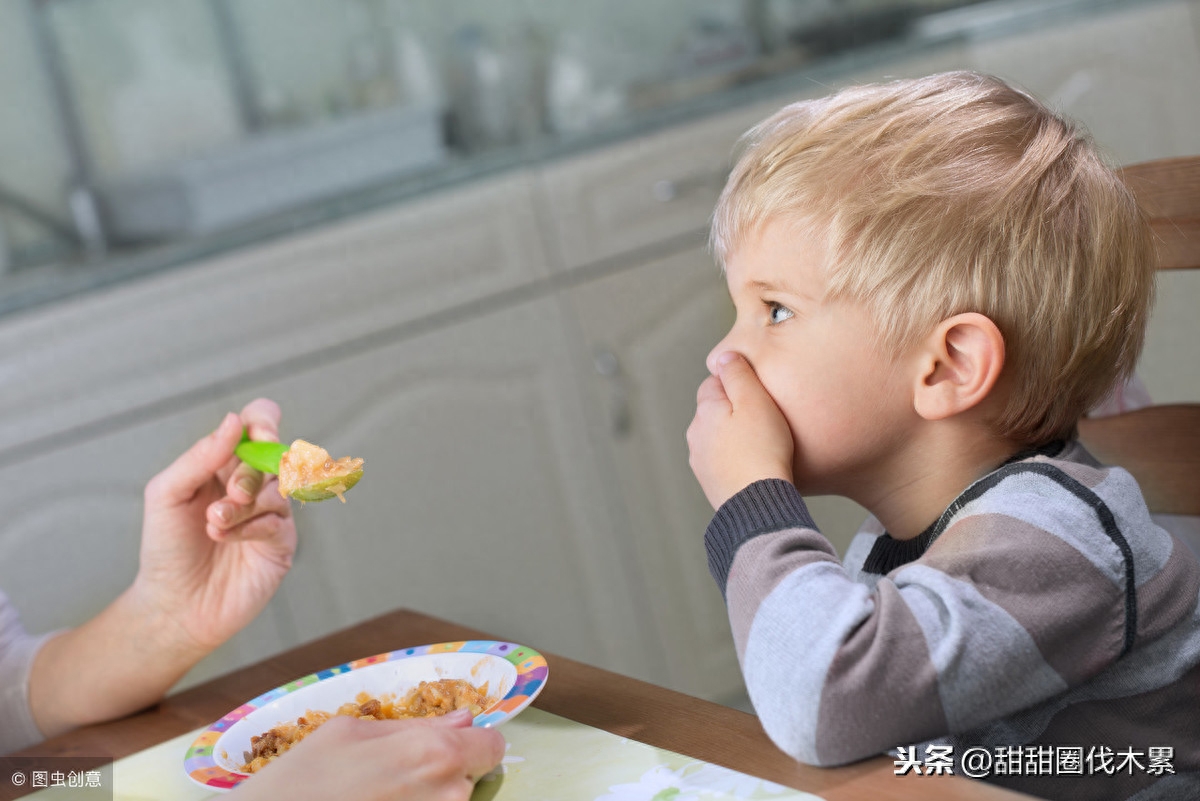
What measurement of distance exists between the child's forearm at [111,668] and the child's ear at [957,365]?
57cm

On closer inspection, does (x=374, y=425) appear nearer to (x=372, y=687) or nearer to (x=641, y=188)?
(x=641, y=188)

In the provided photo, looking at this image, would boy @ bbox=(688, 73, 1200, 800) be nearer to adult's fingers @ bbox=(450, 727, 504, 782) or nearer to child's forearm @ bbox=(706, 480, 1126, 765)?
child's forearm @ bbox=(706, 480, 1126, 765)

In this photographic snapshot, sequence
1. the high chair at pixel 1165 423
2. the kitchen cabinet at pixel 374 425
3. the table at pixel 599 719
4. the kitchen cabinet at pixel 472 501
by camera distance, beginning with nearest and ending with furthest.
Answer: the table at pixel 599 719 → the high chair at pixel 1165 423 → the kitchen cabinet at pixel 374 425 → the kitchen cabinet at pixel 472 501

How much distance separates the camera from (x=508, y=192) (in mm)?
2045

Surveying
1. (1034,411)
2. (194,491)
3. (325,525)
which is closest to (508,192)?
(325,525)

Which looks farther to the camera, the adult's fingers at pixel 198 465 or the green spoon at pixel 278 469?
the adult's fingers at pixel 198 465

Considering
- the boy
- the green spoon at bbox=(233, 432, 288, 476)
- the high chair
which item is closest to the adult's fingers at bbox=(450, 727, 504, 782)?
the boy

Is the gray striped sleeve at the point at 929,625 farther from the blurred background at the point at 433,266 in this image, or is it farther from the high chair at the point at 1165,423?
the blurred background at the point at 433,266

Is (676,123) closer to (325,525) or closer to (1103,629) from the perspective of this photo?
(325,525)

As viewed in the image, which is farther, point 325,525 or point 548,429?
point 548,429

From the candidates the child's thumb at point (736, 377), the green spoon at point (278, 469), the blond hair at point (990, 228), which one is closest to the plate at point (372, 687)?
the green spoon at point (278, 469)

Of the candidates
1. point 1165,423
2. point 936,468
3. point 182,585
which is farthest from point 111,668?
point 1165,423

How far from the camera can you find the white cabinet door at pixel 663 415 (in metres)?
2.13

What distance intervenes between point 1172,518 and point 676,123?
51.0 inches
